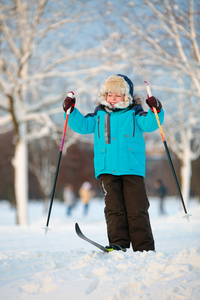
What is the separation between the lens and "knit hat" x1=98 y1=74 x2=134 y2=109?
3.36m

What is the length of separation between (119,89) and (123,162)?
0.79 meters

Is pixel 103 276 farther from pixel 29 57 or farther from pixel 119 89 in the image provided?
pixel 29 57

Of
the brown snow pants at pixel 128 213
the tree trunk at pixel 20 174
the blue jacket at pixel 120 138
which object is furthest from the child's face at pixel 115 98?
the tree trunk at pixel 20 174

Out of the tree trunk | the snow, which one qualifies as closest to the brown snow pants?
the snow

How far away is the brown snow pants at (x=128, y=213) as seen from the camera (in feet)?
10.3

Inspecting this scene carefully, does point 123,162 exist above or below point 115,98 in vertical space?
below

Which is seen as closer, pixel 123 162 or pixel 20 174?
pixel 123 162

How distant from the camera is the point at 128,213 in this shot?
3.21 m

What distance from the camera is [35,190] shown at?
123 feet

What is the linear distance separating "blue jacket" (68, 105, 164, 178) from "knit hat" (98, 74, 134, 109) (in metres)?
0.08

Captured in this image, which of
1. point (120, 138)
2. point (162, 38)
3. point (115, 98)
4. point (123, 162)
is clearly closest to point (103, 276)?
point (123, 162)

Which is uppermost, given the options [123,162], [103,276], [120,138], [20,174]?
[20,174]

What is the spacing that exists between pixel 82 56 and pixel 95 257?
7.29 meters

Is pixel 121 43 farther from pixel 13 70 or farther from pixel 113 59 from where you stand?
pixel 13 70
